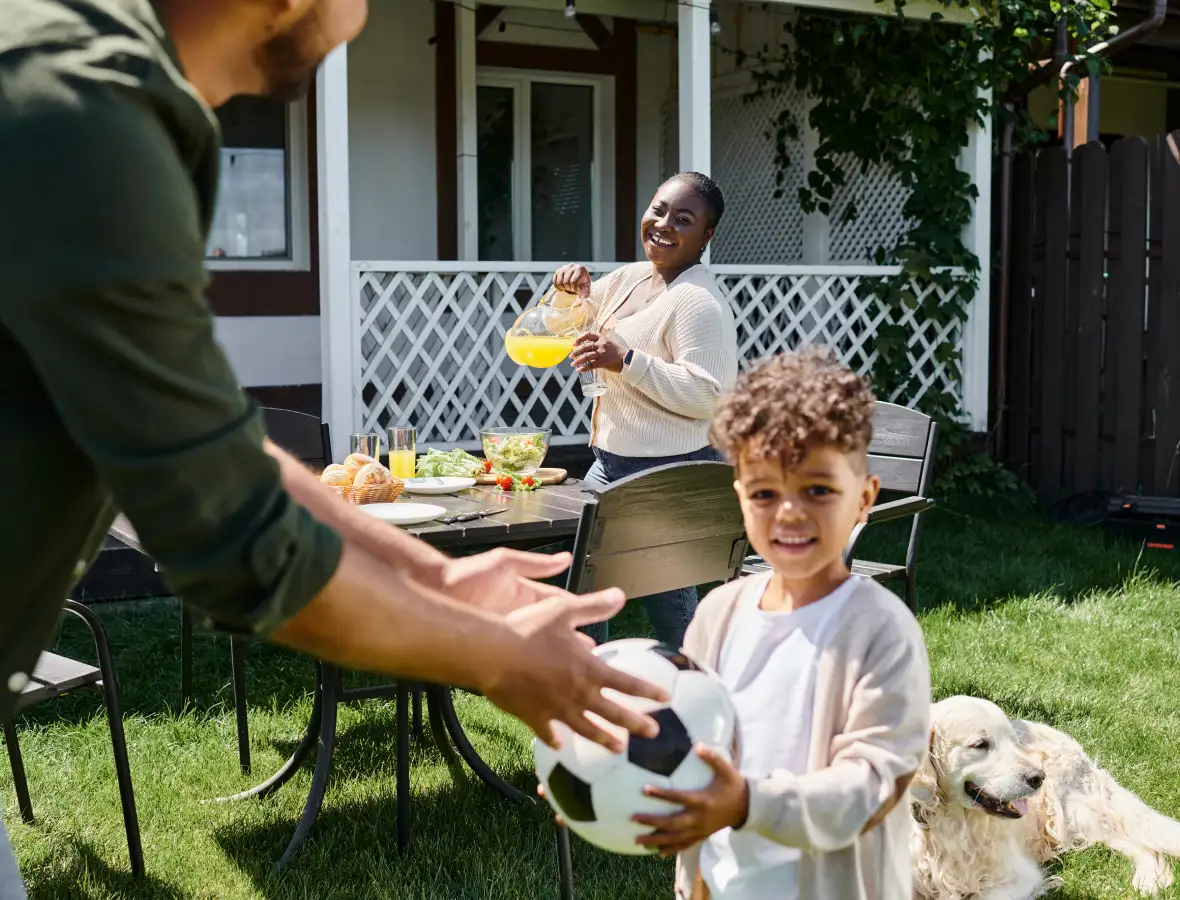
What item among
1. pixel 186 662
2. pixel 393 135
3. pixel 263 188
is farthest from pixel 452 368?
pixel 186 662

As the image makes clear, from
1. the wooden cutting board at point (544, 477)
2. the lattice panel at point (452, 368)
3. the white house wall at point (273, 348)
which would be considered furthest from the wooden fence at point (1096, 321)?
the wooden cutting board at point (544, 477)

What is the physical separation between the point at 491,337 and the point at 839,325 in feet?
8.40

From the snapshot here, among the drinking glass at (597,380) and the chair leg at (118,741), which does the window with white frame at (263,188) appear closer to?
the drinking glass at (597,380)

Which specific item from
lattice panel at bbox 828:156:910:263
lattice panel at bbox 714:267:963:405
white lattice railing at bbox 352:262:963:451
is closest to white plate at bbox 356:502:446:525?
white lattice railing at bbox 352:262:963:451

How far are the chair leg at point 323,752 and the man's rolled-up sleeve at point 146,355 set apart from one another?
2.52m

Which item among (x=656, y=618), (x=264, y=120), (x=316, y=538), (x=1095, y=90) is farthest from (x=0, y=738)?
(x=1095, y=90)

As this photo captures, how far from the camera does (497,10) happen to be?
→ 9.45m

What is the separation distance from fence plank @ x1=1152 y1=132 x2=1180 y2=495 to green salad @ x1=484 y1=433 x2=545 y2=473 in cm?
551

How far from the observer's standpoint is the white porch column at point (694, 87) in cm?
786

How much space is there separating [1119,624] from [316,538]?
5.30 metres

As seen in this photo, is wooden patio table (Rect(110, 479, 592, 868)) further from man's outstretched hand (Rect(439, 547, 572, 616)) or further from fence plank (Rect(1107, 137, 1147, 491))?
fence plank (Rect(1107, 137, 1147, 491))

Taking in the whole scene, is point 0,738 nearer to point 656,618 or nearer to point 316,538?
point 656,618

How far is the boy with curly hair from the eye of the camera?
5.08 ft

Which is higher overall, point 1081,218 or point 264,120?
point 264,120
